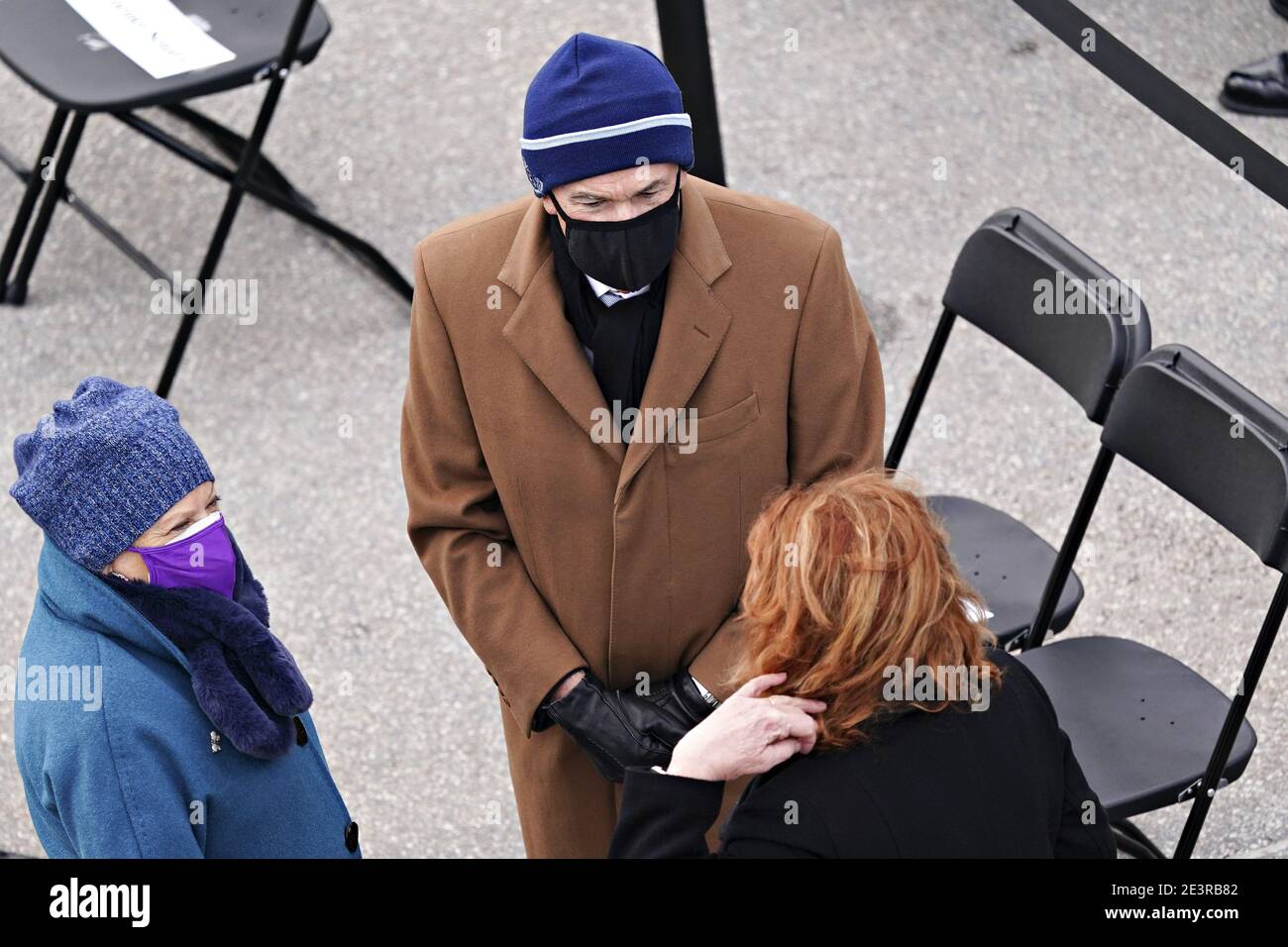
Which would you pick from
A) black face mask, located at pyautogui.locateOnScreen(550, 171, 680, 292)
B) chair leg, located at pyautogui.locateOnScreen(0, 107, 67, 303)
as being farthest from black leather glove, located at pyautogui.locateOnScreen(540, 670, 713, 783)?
chair leg, located at pyautogui.locateOnScreen(0, 107, 67, 303)

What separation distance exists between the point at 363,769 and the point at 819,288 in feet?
5.33

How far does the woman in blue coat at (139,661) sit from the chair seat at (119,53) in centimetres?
176

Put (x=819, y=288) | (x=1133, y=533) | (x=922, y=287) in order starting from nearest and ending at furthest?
1. (x=819, y=288)
2. (x=1133, y=533)
3. (x=922, y=287)

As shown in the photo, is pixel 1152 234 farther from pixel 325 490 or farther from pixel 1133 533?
pixel 325 490

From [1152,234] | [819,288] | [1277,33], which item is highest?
[819,288]

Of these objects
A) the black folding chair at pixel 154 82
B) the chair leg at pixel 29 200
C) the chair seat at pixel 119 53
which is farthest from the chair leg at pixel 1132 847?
the chair leg at pixel 29 200

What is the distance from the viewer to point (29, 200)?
4102 millimetres

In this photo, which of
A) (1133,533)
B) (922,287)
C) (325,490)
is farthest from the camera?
(922,287)

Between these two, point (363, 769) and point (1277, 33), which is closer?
point (363, 769)

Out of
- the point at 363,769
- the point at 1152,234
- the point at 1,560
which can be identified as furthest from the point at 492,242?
the point at 1152,234

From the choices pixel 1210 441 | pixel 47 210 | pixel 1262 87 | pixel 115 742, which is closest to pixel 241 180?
pixel 47 210

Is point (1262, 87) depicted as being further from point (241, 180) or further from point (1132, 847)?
point (241, 180)

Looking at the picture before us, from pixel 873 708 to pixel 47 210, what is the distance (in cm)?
312

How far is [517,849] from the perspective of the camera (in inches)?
119
